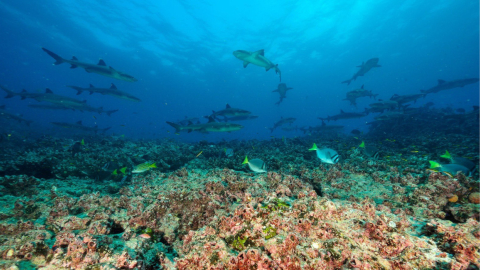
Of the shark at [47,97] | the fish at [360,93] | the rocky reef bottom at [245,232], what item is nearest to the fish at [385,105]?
the fish at [360,93]

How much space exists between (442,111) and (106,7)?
49900mm

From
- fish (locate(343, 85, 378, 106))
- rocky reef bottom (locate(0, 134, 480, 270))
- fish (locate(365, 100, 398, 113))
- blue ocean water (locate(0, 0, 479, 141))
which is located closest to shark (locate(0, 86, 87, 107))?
blue ocean water (locate(0, 0, 479, 141))

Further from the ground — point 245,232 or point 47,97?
point 47,97

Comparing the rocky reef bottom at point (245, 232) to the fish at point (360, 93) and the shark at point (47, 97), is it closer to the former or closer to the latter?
the fish at point (360, 93)

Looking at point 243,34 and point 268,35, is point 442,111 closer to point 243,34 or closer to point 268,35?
point 268,35

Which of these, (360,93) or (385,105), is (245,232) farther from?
(360,93)

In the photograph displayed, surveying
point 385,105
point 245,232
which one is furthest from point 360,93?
point 245,232

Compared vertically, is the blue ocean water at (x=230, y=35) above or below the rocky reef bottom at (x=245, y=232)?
above

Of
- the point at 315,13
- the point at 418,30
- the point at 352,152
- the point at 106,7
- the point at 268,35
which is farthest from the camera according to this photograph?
the point at 268,35

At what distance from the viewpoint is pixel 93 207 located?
3.68 meters

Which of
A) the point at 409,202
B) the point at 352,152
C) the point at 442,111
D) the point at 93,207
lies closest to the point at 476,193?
the point at 409,202

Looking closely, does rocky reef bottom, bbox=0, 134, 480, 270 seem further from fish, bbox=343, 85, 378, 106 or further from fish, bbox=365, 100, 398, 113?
fish, bbox=343, 85, 378, 106

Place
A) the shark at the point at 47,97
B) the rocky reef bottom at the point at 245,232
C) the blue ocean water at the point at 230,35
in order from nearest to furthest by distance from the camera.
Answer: the rocky reef bottom at the point at 245,232
the shark at the point at 47,97
the blue ocean water at the point at 230,35

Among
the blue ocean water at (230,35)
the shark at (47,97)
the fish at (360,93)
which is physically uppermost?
the blue ocean water at (230,35)
